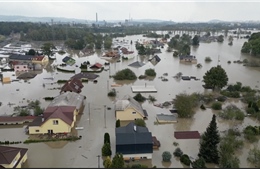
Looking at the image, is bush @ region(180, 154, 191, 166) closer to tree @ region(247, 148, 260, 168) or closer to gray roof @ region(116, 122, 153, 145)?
gray roof @ region(116, 122, 153, 145)

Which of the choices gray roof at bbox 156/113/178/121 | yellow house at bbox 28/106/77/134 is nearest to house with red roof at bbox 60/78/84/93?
yellow house at bbox 28/106/77/134

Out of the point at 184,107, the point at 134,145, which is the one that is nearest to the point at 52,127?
the point at 134,145

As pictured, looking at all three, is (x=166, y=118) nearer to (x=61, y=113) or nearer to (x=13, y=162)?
(x=61, y=113)

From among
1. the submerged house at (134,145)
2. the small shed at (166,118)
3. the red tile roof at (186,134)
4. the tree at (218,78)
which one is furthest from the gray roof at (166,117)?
the tree at (218,78)

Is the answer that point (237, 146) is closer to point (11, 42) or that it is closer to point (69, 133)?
point (69, 133)

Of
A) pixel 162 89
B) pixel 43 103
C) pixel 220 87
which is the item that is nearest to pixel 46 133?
pixel 43 103
